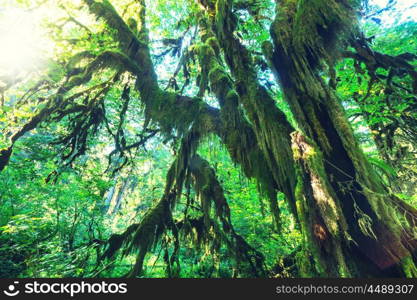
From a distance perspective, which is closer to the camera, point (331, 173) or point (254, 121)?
point (331, 173)

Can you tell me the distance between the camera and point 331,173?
8.59 ft

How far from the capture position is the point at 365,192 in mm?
2326

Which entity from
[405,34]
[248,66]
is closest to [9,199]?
[248,66]

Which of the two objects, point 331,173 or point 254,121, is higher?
point 254,121

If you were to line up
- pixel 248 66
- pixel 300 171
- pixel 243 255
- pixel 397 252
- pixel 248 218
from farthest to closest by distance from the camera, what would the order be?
pixel 248 218
pixel 243 255
pixel 248 66
pixel 300 171
pixel 397 252

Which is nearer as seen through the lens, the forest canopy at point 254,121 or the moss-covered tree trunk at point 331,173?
the moss-covered tree trunk at point 331,173

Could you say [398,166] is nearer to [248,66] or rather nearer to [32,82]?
[248,66]

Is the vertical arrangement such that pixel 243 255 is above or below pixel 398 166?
below

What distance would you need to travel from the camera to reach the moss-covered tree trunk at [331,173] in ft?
7.10

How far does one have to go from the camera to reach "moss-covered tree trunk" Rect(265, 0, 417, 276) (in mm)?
2164

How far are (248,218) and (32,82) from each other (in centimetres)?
683

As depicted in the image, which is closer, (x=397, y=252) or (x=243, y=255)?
(x=397, y=252)

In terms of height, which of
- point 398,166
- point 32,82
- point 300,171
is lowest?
point 300,171

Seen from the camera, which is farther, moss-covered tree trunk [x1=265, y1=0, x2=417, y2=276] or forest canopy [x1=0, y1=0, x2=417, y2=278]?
forest canopy [x1=0, y1=0, x2=417, y2=278]
